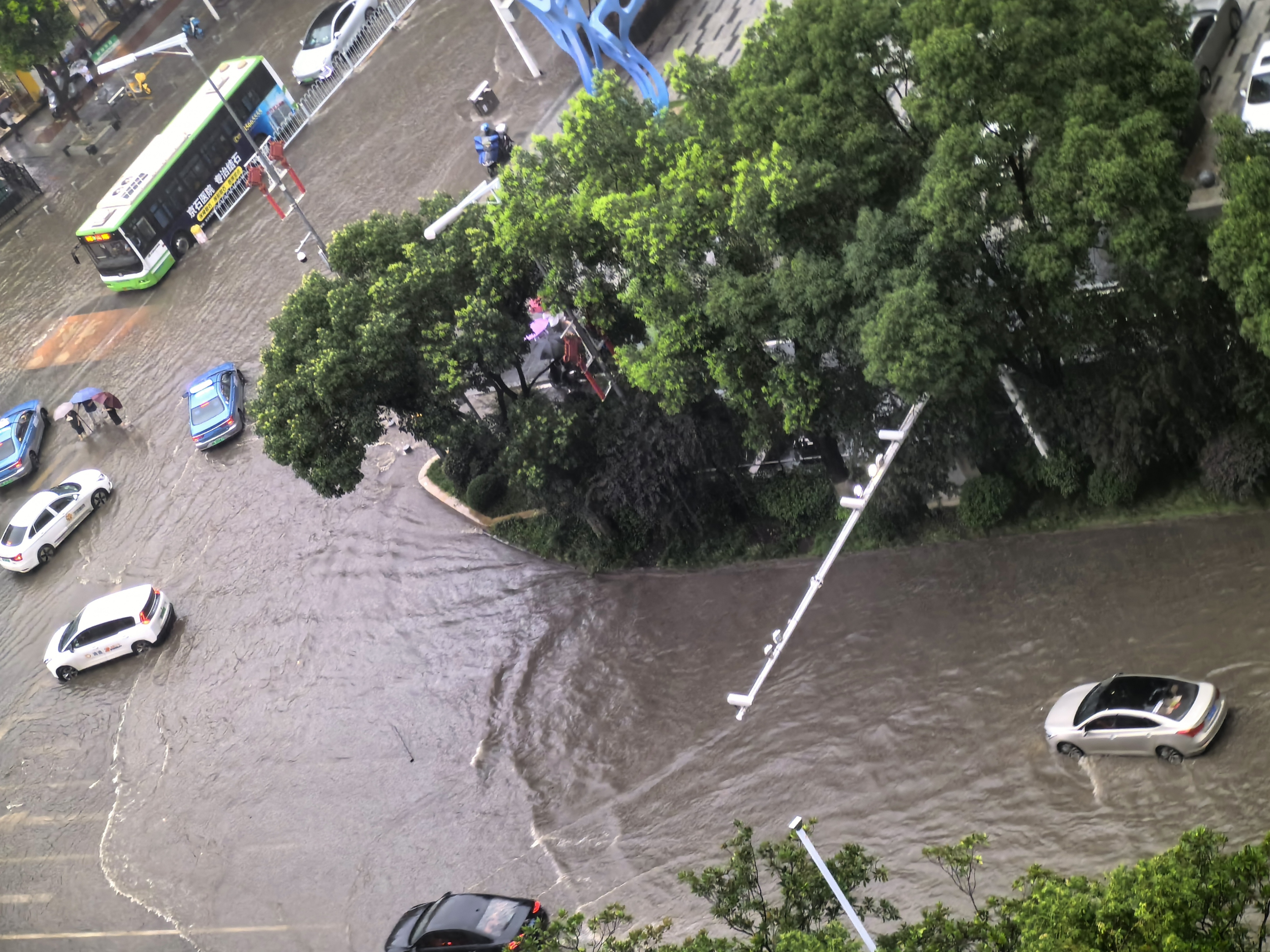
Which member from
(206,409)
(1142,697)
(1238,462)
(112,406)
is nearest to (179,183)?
(112,406)

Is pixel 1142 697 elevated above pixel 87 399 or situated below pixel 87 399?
below

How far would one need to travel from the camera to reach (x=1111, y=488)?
22.3m

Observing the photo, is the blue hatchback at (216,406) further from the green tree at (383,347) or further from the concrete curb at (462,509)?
the green tree at (383,347)

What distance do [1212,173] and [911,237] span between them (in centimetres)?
873

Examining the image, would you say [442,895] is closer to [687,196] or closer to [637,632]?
[637,632]

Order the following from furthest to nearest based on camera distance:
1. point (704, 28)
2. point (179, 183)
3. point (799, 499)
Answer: point (179, 183) → point (704, 28) → point (799, 499)

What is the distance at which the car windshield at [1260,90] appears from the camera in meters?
24.4

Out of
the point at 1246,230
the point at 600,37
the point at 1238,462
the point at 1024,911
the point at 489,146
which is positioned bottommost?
the point at 1238,462

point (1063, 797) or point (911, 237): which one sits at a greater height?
point (911, 237)

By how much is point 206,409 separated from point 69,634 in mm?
7708

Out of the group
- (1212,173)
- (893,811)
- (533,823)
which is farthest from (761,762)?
(1212,173)

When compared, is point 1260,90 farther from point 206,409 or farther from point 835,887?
point 206,409

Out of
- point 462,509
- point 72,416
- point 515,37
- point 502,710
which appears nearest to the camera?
point 502,710

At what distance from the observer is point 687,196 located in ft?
70.6
